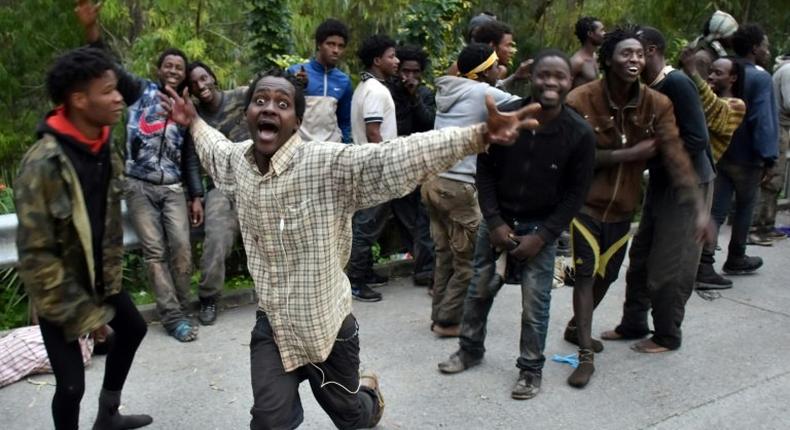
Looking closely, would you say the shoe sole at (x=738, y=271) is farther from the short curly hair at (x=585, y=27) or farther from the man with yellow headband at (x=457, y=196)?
the man with yellow headband at (x=457, y=196)

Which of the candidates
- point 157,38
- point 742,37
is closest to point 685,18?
point 742,37

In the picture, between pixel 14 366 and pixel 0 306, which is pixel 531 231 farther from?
pixel 0 306

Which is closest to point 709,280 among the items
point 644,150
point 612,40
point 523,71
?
point 523,71

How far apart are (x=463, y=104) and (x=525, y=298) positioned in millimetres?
1370

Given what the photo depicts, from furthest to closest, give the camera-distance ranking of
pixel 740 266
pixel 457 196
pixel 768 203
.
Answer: pixel 768 203 < pixel 740 266 < pixel 457 196

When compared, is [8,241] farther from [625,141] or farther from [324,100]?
[625,141]

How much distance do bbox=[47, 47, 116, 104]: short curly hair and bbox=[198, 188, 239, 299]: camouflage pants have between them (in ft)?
6.96

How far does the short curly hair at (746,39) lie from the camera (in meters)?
6.23

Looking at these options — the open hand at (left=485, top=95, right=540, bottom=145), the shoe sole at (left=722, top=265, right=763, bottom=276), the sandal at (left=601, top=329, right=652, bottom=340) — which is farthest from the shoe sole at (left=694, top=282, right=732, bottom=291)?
the open hand at (left=485, top=95, right=540, bottom=145)

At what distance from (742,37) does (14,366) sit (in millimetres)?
5902

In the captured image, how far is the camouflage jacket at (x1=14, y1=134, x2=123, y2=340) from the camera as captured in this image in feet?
10.3

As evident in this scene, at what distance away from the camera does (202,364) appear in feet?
15.7

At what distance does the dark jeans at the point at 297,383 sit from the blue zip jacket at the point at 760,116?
4.46 meters

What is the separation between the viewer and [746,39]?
6234mm
